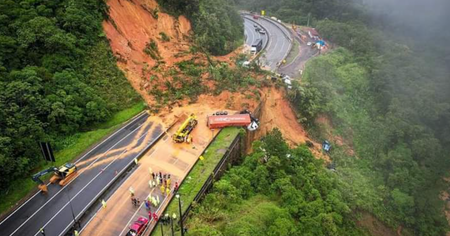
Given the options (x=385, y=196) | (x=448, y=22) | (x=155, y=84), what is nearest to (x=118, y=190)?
(x=155, y=84)

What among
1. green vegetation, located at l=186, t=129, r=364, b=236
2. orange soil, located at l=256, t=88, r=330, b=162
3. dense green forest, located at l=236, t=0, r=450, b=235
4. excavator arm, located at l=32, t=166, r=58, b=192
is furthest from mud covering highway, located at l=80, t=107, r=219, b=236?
dense green forest, located at l=236, t=0, r=450, b=235

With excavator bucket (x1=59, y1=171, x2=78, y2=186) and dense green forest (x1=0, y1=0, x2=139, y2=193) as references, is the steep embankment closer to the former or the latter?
dense green forest (x1=0, y1=0, x2=139, y2=193)

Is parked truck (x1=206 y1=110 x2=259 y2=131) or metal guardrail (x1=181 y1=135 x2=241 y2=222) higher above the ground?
parked truck (x1=206 y1=110 x2=259 y2=131)

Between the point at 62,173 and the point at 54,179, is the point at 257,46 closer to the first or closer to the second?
the point at 62,173

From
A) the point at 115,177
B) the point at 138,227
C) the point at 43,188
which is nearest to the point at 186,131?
the point at 115,177

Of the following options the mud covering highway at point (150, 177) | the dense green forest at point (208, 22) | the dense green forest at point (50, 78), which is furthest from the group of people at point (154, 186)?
the dense green forest at point (208, 22)
